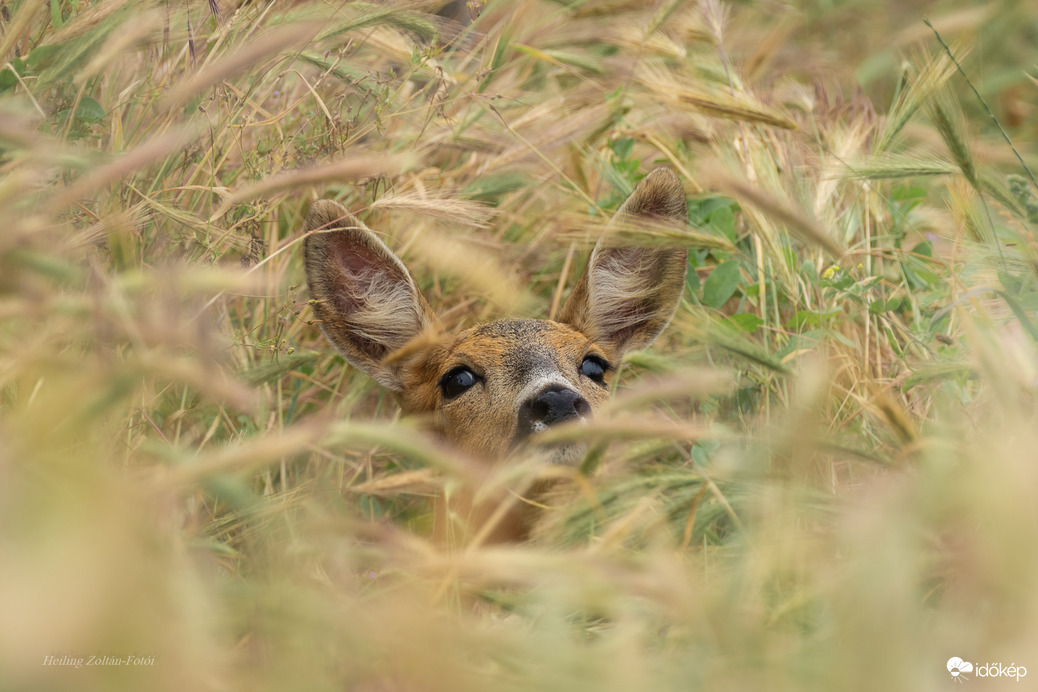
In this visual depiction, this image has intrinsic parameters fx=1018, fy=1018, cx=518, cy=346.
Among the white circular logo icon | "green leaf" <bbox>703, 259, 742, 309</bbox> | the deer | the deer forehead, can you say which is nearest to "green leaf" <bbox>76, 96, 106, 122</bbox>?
the deer

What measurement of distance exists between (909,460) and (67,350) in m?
2.67

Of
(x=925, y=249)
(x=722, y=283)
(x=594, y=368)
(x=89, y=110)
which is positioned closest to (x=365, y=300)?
(x=594, y=368)

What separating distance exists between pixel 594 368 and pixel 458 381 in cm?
62

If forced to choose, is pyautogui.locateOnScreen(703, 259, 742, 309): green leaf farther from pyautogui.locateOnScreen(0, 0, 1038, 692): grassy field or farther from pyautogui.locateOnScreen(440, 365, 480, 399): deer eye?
pyautogui.locateOnScreen(440, 365, 480, 399): deer eye

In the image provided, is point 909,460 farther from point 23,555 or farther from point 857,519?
point 23,555

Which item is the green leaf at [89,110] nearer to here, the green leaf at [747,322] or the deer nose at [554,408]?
the deer nose at [554,408]

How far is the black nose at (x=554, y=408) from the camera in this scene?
367cm

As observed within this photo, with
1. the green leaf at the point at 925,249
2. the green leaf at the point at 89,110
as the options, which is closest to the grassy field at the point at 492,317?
the green leaf at the point at 89,110

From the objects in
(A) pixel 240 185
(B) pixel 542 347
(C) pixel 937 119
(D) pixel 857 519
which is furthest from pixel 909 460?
(A) pixel 240 185

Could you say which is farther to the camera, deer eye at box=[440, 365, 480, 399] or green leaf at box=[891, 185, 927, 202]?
green leaf at box=[891, 185, 927, 202]

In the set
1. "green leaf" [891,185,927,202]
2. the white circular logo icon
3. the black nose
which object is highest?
the white circular logo icon

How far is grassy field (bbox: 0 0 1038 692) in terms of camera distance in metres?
1.91

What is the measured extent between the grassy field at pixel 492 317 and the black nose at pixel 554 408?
234 millimetres

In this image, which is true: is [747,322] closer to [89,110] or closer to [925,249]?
[925,249]
